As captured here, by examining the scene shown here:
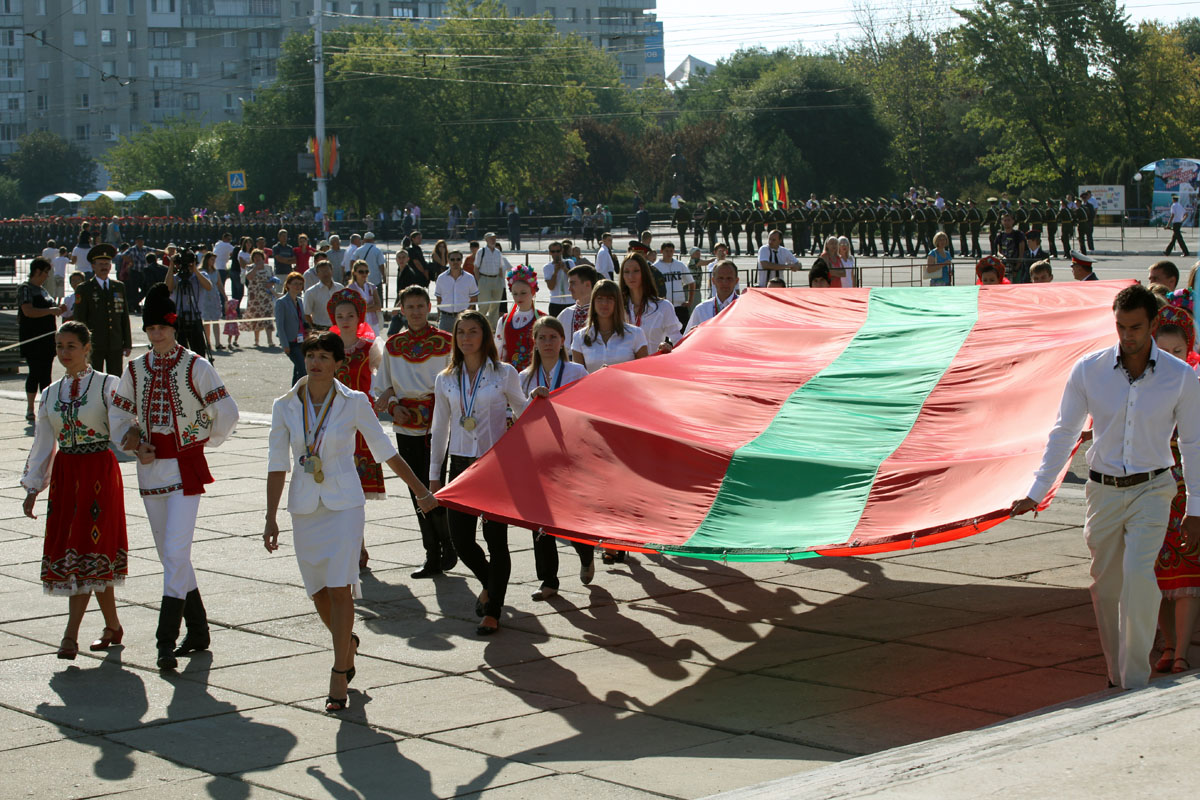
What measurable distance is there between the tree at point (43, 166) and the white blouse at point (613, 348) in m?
108

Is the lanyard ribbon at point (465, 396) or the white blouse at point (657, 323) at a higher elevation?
the white blouse at point (657, 323)

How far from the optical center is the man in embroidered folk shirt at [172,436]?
749 centimetres

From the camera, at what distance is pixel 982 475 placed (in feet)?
23.6

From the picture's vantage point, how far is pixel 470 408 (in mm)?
8297

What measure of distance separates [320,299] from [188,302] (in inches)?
246

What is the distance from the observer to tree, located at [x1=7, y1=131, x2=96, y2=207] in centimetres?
10819

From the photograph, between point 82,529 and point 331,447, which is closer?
point 331,447

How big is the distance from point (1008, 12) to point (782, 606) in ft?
192

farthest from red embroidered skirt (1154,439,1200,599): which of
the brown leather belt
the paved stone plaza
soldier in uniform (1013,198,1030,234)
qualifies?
soldier in uniform (1013,198,1030,234)

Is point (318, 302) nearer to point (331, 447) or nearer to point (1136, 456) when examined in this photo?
point (331, 447)

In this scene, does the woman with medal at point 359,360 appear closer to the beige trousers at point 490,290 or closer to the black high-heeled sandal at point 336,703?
the black high-heeled sandal at point 336,703

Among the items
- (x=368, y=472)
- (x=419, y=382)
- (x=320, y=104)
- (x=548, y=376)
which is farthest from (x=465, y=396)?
(x=320, y=104)

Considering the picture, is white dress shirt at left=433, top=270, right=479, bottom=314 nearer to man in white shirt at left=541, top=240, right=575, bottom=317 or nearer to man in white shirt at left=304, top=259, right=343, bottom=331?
man in white shirt at left=541, top=240, right=575, bottom=317

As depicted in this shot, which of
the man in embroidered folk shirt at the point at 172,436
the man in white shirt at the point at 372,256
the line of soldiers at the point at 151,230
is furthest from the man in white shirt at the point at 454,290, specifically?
the line of soldiers at the point at 151,230
